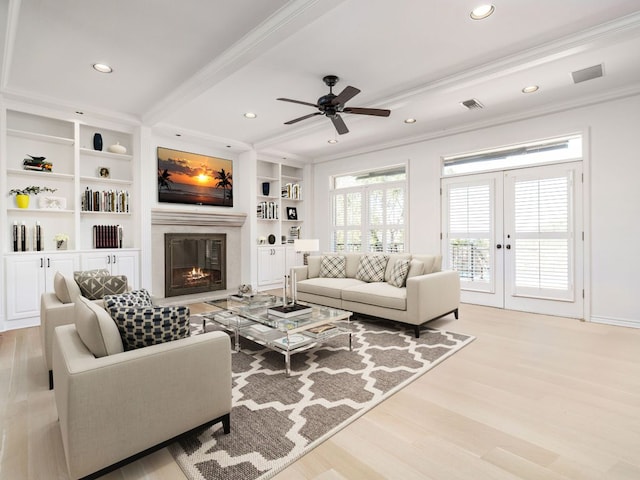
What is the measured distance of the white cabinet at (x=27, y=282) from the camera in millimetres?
3906

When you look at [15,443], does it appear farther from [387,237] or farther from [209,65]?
[387,237]

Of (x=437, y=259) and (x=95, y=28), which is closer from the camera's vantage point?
(x=95, y=28)

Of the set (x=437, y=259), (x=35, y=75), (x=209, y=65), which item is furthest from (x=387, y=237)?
(x=35, y=75)

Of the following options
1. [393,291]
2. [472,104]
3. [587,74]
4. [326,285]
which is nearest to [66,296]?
[326,285]

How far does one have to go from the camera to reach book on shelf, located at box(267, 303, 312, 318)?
3.16m

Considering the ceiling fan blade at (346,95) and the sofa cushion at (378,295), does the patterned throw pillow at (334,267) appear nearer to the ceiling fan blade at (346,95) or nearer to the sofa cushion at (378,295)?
the sofa cushion at (378,295)

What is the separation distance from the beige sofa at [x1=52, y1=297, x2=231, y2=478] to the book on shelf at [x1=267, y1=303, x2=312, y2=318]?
4.42 ft

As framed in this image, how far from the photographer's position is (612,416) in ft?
6.64

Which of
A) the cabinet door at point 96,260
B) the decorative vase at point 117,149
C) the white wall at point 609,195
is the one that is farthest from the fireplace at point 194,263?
the white wall at point 609,195

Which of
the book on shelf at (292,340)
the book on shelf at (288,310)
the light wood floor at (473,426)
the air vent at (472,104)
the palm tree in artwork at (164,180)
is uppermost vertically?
the air vent at (472,104)

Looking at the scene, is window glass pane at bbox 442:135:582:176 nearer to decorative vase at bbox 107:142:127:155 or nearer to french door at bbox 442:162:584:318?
french door at bbox 442:162:584:318

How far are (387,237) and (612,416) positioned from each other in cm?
436

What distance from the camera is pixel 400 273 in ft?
13.6

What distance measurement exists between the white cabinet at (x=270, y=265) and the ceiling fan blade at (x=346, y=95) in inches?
145
